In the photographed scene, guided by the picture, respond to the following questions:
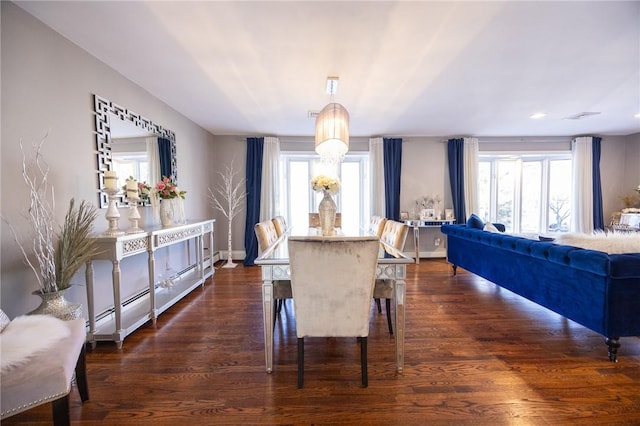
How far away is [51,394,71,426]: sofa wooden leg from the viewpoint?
1.12 m

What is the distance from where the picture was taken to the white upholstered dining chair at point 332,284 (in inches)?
57.1

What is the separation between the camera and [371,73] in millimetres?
2480

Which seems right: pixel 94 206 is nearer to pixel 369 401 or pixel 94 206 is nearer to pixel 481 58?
pixel 369 401

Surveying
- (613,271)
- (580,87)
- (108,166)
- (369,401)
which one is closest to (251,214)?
(108,166)

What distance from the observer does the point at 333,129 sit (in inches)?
90.0

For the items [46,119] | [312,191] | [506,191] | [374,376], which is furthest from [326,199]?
[506,191]

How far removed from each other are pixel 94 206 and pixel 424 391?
2918mm

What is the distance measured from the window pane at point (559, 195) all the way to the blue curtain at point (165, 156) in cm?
711

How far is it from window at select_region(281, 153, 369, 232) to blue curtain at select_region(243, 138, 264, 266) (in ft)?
1.75

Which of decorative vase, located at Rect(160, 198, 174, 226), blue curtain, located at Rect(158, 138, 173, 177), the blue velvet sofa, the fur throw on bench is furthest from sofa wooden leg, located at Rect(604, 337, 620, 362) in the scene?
blue curtain, located at Rect(158, 138, 173, 177)

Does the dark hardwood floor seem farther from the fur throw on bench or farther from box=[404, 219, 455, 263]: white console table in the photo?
box=[404, 219, 455, 263]: white console table

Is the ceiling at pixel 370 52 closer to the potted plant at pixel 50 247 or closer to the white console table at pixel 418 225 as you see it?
the potted plant at pixel 50 247

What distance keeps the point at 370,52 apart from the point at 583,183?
565 cm

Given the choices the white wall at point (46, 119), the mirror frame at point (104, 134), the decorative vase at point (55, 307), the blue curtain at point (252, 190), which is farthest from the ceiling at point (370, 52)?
the decorative vase at point (55, 307)
